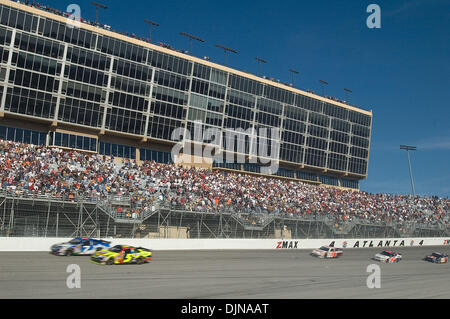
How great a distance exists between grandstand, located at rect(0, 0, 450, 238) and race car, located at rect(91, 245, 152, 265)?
729 centimetres

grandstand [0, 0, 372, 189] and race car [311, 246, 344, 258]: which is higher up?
grandstand [0, 0, 372, 189]

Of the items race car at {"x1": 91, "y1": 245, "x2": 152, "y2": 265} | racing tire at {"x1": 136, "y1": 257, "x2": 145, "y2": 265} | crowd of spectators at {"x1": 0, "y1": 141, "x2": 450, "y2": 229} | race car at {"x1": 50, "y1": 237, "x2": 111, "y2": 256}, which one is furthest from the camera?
crowd of spectators at {"x1": 0, "y1": 141, "x2": 450, "y2": 229}

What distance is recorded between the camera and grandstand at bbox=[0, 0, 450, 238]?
34625 mm

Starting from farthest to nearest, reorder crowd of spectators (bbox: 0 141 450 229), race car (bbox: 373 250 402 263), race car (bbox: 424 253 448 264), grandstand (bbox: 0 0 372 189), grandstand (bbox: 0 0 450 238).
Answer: grandstand (bbox: 0 0 372 189)
race car (bbox: 424 253 448 264)
race car (bbox: 373 250 402 263)
grandstand (bbox: 0 0 450 238)
crowd of spectators (bbox: 0 141 450 229)

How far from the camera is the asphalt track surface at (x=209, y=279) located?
1768 cm

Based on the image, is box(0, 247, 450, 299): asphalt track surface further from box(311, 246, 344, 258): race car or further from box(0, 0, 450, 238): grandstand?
box(0, 0, 450, 238): grandstand

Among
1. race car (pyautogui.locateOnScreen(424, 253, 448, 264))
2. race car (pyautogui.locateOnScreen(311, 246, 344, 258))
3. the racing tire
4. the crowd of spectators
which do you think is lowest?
the racing tire

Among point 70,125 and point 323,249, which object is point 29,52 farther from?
point 323,249

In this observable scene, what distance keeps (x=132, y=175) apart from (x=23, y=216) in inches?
516

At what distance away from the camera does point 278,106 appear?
2662 inches

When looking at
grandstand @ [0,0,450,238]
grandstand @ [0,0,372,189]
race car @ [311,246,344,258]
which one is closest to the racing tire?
grandstand @ [0,0,450,238]

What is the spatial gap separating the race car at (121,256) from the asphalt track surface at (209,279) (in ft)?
2.12

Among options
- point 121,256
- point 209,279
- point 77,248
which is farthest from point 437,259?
point 77,248

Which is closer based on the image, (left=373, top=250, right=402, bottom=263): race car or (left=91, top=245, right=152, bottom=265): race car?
(left=91, top=245, right=152, bottom=265): race car
